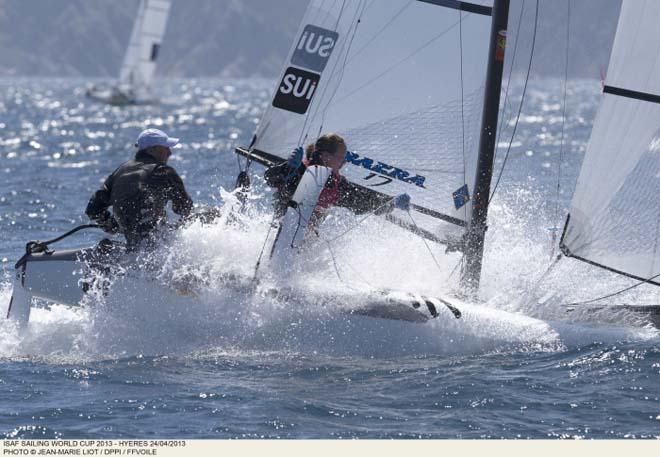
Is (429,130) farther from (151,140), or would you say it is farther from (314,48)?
(151,140)

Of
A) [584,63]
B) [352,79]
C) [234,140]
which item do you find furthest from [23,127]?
[584,63]

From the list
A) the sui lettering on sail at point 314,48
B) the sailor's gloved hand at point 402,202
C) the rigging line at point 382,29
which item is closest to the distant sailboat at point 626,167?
the sailor's gloved hand at point 402,202

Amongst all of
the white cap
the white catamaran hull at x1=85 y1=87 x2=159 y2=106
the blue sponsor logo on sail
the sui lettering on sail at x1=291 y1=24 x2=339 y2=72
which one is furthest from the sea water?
the white catamaran hull at x1=85 y1=87 x2=159 y2=106

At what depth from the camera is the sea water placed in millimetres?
Result: 5617

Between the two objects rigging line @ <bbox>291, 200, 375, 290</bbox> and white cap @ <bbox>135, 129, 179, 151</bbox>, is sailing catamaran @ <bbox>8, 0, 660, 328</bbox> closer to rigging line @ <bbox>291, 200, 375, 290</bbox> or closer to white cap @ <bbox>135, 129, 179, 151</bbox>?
rigging line @ <bbox>291, 200, 375, 290</bbox>

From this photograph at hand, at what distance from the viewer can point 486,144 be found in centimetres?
728

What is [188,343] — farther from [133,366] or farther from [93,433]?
[93,433]

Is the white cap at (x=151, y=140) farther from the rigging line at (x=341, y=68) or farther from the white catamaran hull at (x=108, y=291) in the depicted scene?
the rigging line at (x=341, y=68)

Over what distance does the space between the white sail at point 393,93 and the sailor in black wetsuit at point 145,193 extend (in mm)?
1000

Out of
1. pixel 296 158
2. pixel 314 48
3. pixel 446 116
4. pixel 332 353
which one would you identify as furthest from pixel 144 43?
pixel 332 353

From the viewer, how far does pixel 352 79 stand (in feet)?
25.1

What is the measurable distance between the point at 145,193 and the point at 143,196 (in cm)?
3

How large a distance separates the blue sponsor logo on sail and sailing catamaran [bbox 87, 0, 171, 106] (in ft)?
117

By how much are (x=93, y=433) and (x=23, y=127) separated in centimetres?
2857
